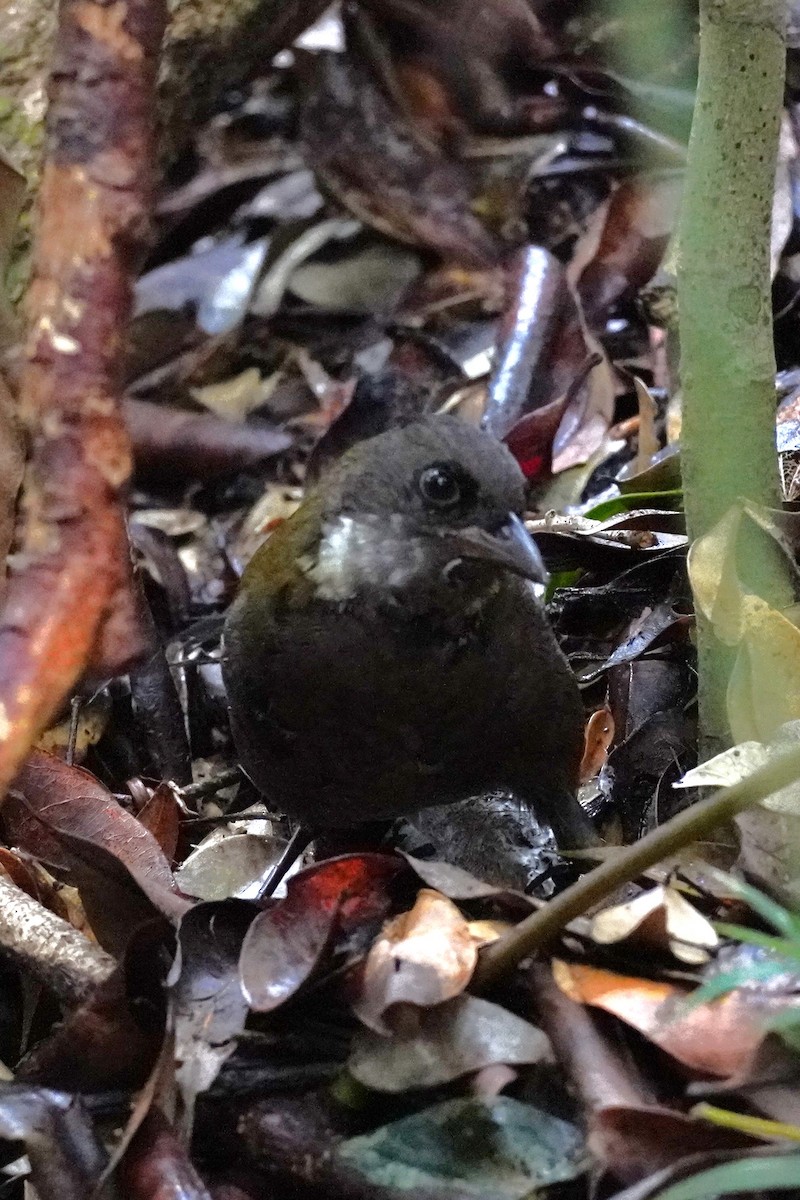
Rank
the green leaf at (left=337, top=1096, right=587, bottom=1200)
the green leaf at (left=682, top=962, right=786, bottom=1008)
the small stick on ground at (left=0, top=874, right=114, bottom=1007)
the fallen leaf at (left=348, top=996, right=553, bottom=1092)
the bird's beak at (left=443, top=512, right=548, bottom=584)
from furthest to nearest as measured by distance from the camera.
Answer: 1. the bird's beak at (left=443, top=512, right=548, bottom=584)
2. the small stick on ground at (left=0, top=874, right=114, bottom=1007)
3. the fallen leaf at (left=348, top=996, right=553, bottom=1092)
4. the green leaf at (left=337, top=1096, right=587, bottom=1200)
5. the green leaf at (left=682, top=962, right=786, bottom=1008)

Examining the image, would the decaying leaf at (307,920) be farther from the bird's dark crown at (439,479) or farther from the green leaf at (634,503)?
the green leaf at (634,503)

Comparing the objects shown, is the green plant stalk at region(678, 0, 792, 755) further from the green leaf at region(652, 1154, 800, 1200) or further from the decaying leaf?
the green leaf at region(652, 1154, 800, 1200)

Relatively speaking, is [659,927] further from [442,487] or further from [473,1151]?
[442,487]

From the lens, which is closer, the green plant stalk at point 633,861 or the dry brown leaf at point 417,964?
the green plant stalk at point 633,861

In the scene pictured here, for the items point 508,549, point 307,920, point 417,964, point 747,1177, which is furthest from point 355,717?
point 747,1177

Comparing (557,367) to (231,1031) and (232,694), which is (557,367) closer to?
(232,694)

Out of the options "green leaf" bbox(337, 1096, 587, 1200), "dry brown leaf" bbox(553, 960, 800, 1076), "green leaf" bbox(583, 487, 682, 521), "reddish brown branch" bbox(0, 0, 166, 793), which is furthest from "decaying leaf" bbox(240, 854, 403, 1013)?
"green leaf" bbox(583, 487, 682, 521)

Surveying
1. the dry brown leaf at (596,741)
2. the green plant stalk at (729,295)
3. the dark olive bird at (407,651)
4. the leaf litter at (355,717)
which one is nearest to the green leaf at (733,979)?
the leaf litter at (355,717)
